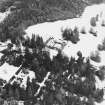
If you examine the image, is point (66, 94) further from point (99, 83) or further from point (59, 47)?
point (59, 47)

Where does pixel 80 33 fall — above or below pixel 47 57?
below

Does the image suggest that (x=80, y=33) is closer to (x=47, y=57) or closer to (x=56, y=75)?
(x=47, y=57)

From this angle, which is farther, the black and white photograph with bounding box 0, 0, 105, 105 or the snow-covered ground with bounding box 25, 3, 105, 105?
the snow-covered ground with bounding box 25, 3, 105, 105

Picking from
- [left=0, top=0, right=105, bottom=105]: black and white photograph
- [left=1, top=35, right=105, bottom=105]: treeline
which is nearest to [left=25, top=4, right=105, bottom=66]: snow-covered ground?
[left=0, top=0, right=105, bottom=105]: black and white photograph

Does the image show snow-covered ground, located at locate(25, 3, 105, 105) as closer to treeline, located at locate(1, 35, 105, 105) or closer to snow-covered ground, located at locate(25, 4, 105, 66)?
snow-covered ground, located at locate(25, 4, 105, 66)

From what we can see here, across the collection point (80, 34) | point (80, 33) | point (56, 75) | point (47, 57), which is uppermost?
point (47, 57)

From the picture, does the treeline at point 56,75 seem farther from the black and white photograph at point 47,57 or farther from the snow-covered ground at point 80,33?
the snow-covered ground at point 80,33

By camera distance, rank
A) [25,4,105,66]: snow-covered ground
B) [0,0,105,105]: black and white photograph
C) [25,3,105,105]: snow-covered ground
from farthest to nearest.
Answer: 1. [25,4,105,66]: snow-covered ground
2. [25,3,105,105]: snow-covered ground
3. [0,0,105,105]: black and white photograph

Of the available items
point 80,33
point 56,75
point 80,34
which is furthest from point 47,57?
point 80,33

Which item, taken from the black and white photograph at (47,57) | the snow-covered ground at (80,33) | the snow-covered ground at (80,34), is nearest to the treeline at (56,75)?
the black and white photograph at (47,57)
